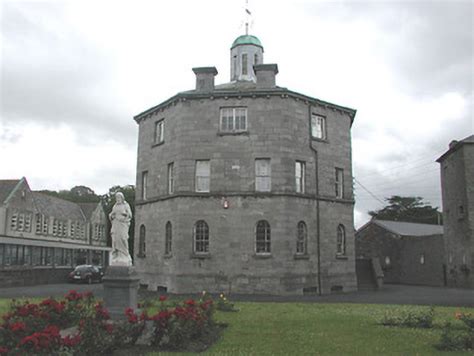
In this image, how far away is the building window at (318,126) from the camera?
2792cm

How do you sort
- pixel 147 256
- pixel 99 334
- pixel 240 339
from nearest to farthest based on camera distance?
pixel 99 334
pixel 240 339
pixel 147 256

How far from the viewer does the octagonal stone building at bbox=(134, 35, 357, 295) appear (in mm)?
24844

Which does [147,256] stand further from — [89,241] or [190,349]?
[89,241]

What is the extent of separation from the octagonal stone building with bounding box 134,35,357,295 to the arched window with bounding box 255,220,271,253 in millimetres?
53

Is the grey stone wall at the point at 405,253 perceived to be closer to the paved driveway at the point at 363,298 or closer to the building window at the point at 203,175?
the paved driveway at the point at 363,298

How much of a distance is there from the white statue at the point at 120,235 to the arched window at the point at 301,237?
13.1m

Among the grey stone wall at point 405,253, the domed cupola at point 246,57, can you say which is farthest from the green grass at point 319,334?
the grey stone wall at point 405,253

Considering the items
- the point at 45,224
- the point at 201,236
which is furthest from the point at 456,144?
the point at 45,224

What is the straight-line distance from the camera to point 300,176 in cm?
2655

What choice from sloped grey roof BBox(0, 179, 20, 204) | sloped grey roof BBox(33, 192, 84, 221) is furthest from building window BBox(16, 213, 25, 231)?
sloped grey roof BBox(33, 192, 84, 221)

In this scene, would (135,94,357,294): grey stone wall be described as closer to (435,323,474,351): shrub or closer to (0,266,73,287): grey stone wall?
(0,266,73,287): grey stone wall

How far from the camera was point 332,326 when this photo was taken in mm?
12844

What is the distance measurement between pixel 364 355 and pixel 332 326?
3524mm

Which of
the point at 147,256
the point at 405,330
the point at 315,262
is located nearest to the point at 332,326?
the point at 405,330
